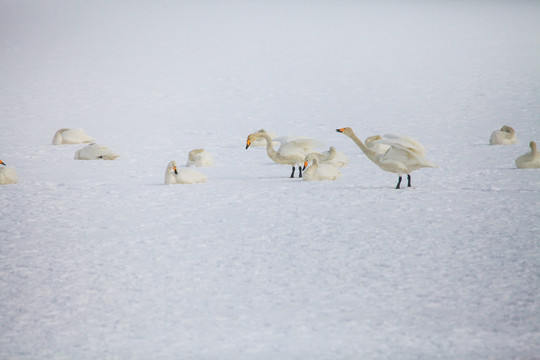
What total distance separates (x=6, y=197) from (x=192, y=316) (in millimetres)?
3646

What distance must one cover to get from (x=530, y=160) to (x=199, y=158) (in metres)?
3.50

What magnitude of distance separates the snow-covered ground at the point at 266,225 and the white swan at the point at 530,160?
11 centimetres

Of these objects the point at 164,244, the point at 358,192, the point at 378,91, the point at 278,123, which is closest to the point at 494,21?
the point at 378,91

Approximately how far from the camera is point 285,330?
402 cm

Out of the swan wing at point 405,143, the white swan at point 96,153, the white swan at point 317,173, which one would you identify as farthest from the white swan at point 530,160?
the white swan at point 96,153

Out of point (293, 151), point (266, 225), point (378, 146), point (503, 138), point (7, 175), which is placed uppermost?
point (503, 138)

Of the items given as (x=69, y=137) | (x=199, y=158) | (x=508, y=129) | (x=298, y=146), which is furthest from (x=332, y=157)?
(x=69, y=137)

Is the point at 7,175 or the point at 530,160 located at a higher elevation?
the point at 530,160

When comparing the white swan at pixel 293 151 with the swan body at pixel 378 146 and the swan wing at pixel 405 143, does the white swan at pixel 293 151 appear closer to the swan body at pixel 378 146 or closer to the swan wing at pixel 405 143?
the swan body at pixel 378 146

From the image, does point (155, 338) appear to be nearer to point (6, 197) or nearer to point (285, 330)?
point (285, 330)

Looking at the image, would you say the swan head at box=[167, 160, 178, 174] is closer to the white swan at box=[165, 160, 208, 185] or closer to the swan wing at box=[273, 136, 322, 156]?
the white swan at box=[165, 160, 208, 185]

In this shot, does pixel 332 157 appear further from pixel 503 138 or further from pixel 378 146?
pixel 503 138

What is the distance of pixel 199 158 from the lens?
8.65m

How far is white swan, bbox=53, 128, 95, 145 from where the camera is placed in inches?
410
